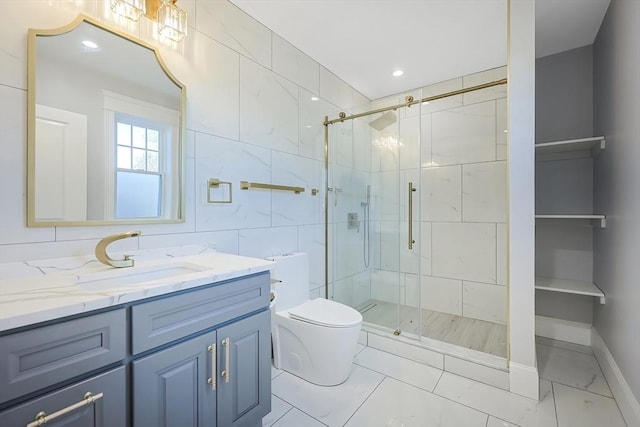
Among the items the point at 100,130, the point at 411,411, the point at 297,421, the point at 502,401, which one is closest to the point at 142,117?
the point at 100,130

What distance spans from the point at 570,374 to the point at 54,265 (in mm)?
3140

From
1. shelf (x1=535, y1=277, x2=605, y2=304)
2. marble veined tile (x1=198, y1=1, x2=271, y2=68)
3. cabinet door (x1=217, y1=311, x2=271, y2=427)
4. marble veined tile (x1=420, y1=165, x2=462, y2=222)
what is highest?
marble veined tile (x1=198, y1=1, x2=271, y2=68)

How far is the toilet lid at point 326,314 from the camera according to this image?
1.81 m

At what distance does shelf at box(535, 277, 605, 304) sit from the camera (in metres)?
2.04

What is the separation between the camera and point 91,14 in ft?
4.31

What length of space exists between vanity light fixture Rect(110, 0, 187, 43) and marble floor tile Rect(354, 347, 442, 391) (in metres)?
2.47

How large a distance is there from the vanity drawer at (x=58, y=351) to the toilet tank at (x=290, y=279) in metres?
1.12

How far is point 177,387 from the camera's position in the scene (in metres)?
1.07

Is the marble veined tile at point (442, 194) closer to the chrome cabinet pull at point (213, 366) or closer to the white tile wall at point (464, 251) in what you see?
the white tile wall at point (464, 251)

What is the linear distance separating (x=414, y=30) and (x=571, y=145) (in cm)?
150

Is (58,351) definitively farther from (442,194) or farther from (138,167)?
(442,194)

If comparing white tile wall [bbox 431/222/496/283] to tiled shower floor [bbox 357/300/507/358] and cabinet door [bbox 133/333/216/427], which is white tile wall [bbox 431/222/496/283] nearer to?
tiled shower floor [bbox 357/300/507/358]

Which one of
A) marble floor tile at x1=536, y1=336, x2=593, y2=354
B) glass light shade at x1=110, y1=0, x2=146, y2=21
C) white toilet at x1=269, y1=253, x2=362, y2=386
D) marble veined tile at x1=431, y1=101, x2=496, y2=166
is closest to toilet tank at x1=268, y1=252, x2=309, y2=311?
white toilet at x1=269, y1=253, x2=362, y2=386

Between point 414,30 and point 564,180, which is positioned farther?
point 564,180
